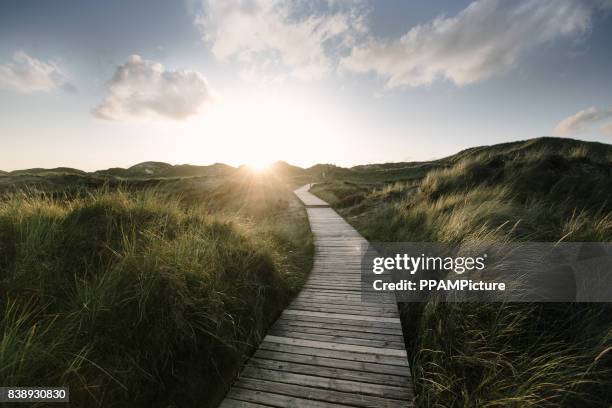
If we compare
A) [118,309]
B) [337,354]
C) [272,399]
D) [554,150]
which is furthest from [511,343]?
[554,150]

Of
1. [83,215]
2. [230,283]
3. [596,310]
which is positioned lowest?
[596,310]

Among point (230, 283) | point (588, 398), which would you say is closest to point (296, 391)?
point (230, 283)

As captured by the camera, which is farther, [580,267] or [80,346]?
[580,267]

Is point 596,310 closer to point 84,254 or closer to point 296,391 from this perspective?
point 296,391

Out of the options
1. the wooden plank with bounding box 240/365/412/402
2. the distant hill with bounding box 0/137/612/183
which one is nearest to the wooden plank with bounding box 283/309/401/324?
the wooden plank with bounding box 240/365/412/402

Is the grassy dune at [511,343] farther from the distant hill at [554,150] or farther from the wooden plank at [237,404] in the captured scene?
the distant hill at [554,150]

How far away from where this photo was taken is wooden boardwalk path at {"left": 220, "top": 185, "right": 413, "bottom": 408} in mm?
2607

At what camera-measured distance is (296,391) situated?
8.82ft

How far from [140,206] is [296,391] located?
4042mm

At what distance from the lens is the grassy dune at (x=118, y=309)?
217 cm

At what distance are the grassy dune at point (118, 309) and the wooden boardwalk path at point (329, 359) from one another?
0.27m

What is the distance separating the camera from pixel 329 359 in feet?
10.4

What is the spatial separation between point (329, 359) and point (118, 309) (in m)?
2.34

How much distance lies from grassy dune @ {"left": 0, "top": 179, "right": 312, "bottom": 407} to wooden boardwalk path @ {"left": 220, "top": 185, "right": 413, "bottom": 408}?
266 millimetres
